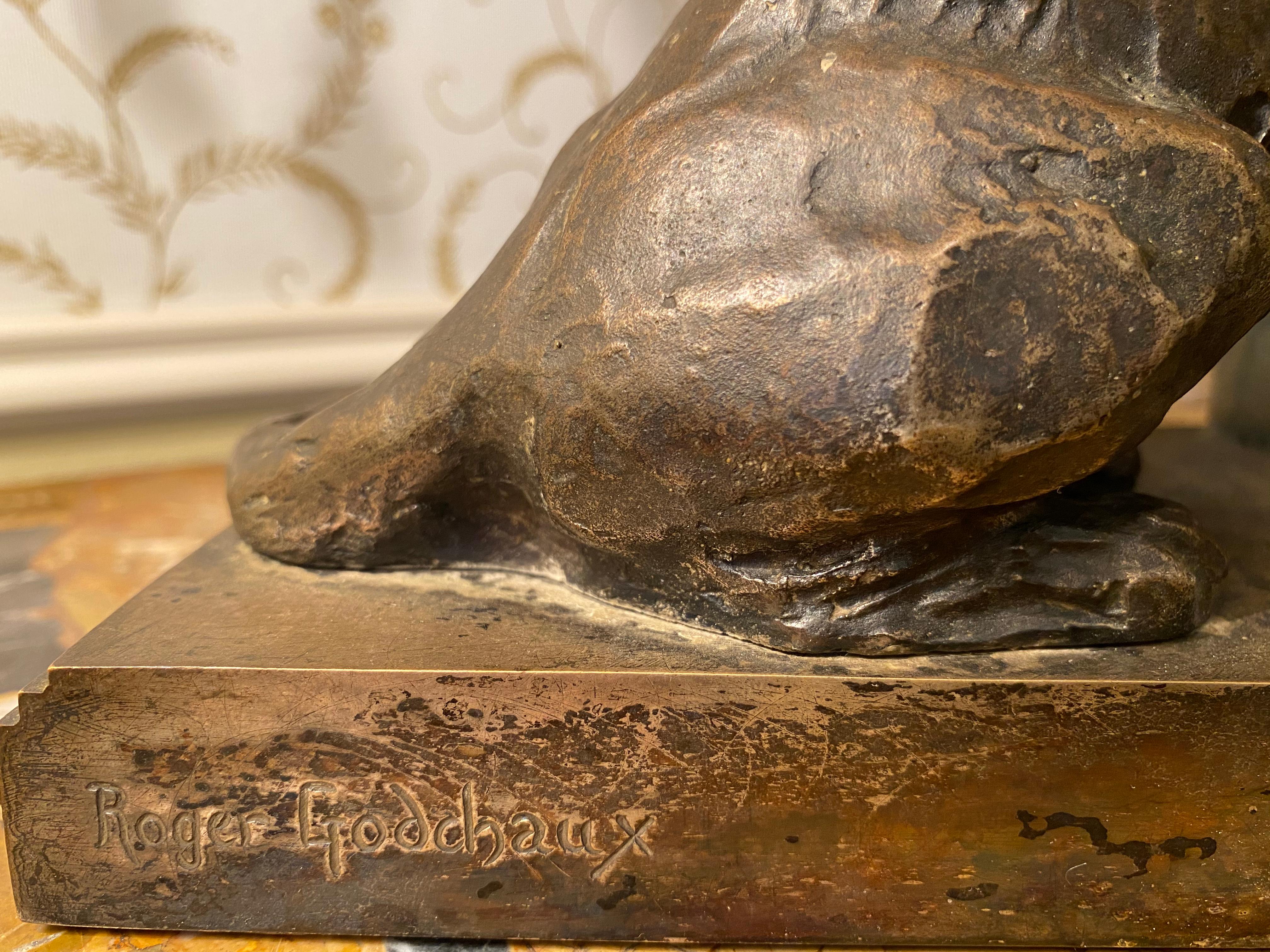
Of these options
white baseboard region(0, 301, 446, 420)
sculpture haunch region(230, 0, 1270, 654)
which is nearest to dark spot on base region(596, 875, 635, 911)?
sculpture haunch region(230, 0, 1270, 654)

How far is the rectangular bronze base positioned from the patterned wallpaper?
0.93m

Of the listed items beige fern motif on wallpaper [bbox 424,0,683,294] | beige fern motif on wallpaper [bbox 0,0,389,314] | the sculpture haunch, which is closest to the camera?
the sculpture haunch

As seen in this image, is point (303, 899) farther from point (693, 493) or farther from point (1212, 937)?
point (1212, 937)

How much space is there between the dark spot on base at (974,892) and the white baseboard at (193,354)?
1143 millimetres

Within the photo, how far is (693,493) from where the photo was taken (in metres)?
0.63

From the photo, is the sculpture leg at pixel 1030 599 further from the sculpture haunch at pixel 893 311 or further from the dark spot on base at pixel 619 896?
the dark spot on base at pixel 619 896

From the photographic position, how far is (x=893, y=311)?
542 mm

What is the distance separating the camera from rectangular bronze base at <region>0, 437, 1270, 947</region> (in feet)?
2.01

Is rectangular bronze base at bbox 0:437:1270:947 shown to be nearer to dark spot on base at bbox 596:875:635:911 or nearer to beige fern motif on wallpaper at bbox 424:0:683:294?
dark spot on base at bbox 596:875:635:911

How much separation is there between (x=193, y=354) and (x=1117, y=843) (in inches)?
51.7

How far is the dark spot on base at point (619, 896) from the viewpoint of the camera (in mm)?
647

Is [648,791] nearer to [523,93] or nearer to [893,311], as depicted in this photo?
[893,311]
